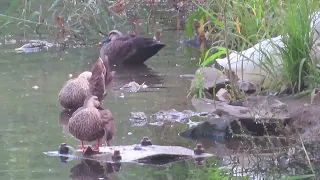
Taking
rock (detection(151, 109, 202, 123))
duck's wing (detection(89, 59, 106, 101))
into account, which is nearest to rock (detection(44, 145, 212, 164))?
rock (detection(151, 109, 202, 123))

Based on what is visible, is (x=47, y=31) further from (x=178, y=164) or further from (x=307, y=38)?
(x=178, y=164)

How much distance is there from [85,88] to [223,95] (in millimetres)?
1215

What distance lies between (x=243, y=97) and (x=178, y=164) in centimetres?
165

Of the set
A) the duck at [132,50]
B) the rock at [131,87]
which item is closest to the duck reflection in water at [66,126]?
the rock at [131,87]

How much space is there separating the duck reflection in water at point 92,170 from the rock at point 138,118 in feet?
3.97

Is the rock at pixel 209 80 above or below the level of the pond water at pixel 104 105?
above

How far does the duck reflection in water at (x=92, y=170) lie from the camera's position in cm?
505

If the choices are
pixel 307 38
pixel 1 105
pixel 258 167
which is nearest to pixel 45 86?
pixel 1 105

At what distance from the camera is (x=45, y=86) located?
8.41 metres

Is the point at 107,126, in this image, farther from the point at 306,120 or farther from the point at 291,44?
the point at 291,44

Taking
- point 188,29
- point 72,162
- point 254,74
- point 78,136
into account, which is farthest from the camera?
point 188,29

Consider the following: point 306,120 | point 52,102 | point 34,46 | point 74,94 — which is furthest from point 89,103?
point 34,46

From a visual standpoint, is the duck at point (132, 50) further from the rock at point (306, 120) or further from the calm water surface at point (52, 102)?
the rock at point (306, 120)

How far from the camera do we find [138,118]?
669cm
